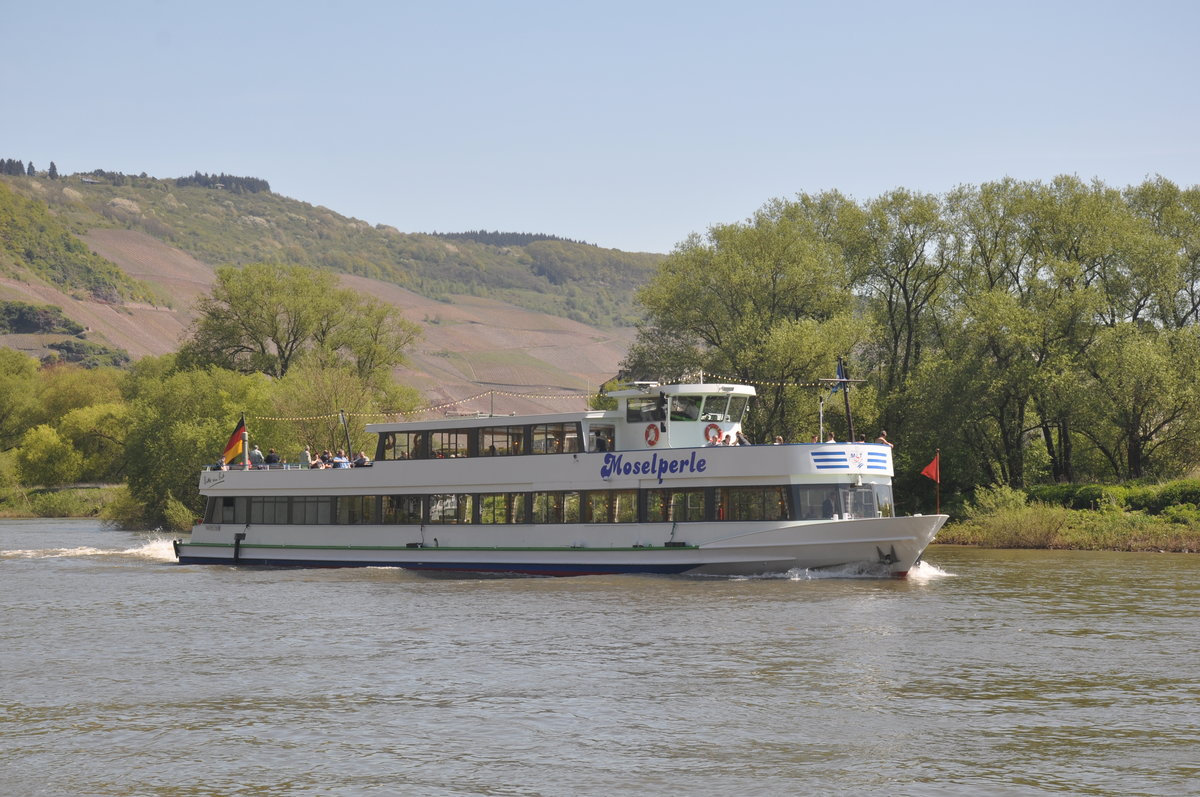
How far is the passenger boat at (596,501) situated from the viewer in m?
32.2

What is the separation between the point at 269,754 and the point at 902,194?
4799 centimetres

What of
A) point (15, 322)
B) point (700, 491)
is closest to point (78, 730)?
point (700, 491)

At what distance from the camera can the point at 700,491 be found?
33344 millimetres

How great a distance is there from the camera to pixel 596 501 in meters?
35.0

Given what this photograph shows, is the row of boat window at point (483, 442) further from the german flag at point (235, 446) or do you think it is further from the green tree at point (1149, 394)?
the green tree at point (1149, 394)

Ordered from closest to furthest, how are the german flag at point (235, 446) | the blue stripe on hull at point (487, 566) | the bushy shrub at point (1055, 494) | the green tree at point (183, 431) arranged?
the blue stripe on hull at point (487, 566), the german flag at point (235, 446), the bushy shrub at point (1055, 494), the green tree at point (183, 431)

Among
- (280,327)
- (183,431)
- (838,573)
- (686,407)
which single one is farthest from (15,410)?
(838,573)

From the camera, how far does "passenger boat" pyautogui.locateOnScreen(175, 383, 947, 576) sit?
32.2 meters

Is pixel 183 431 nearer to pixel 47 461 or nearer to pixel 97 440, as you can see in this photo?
pixel 47 461

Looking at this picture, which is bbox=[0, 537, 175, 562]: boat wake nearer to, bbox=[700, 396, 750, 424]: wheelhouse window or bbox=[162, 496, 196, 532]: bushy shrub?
bbox=[162, 496, 196, 532]: bushy shrub

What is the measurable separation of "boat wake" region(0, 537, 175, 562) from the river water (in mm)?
14180

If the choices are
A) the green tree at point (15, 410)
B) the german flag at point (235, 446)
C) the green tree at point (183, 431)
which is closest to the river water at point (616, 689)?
the german flag at point (235, 446)

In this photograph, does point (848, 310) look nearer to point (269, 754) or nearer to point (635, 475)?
point (635, 475)

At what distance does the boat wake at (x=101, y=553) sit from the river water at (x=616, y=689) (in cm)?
1418
